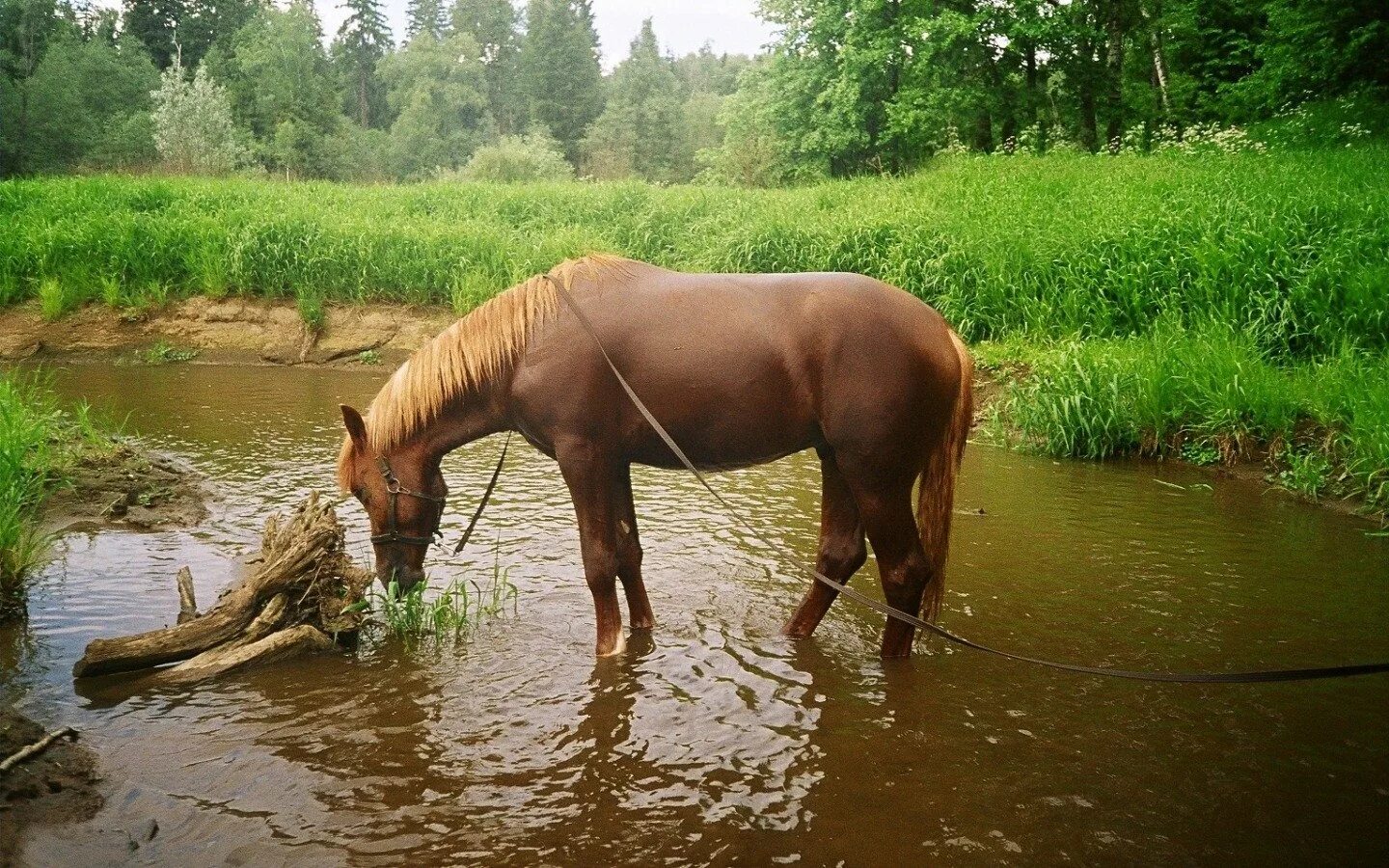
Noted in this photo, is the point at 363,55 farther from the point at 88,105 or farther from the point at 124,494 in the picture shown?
the point at 124,494

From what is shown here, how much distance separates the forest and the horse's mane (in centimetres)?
1528

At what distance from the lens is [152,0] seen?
41375 mm

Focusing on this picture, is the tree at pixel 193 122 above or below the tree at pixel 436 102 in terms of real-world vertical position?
below

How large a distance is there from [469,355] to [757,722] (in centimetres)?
202

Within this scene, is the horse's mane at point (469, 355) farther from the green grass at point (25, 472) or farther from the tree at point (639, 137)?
the tree at point (639, 137)

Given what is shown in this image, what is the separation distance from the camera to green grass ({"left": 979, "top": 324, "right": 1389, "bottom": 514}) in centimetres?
681

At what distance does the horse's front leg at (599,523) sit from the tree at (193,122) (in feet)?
99.8

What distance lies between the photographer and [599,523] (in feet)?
13.4

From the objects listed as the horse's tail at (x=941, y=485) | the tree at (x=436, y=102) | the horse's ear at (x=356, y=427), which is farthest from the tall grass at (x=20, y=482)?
the tree at (x=436, y=102)

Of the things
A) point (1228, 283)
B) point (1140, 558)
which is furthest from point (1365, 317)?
point (1140, 558)

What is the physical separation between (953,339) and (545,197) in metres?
14.9

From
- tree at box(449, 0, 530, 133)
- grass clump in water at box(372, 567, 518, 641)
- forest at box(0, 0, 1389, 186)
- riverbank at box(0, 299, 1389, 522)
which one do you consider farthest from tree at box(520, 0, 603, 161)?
grass clump in water at box(372, 567, 518, 641)

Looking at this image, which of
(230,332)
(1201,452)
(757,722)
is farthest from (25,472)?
(1201,452)

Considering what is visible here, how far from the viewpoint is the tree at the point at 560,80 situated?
190 ft
